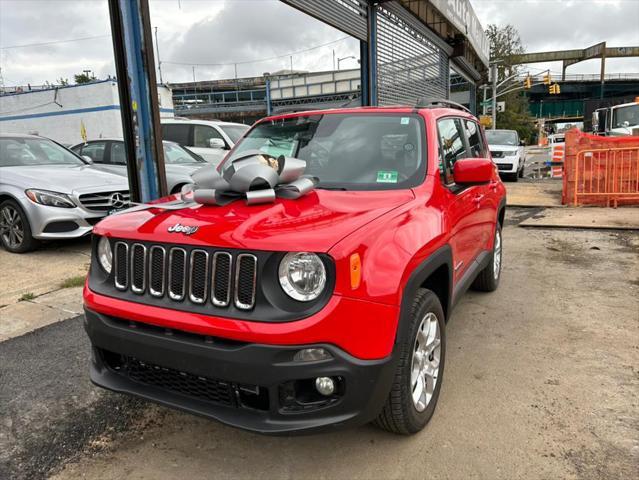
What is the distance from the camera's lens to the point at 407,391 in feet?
7.91

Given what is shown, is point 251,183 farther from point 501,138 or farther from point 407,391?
point 501,138

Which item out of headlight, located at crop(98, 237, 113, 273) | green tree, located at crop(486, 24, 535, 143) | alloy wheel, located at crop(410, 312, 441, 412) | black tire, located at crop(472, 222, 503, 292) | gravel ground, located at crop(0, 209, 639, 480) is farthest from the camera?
green tree, located at crop(486, 24, 535, 143)

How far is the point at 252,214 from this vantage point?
244 cm

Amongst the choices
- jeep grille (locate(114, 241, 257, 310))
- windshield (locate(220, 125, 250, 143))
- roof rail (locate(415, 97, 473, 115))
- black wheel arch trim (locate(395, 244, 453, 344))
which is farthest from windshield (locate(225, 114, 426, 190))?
windshield (locate(220, 125, 250, 143))

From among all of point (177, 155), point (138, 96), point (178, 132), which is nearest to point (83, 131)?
point (178, 132)

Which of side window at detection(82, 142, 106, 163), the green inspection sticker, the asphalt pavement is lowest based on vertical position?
the asphalt pavement

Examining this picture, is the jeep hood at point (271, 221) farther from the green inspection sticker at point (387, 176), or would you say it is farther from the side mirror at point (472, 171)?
the side mirror at point (472, 171)

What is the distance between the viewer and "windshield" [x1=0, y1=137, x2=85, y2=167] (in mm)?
7020

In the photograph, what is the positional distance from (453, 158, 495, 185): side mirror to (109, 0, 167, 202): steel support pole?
3.09m

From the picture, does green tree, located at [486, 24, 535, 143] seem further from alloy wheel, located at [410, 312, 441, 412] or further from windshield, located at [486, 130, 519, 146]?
alloy wheel, located at [410, 312, 441, 412]

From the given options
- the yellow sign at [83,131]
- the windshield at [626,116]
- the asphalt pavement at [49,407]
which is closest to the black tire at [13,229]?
the asphalt pavement at [49,407]

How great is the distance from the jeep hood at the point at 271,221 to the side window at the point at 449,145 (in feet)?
1.96

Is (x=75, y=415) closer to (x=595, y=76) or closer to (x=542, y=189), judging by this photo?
(x=542, y=189)

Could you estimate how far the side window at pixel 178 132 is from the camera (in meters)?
10.2
